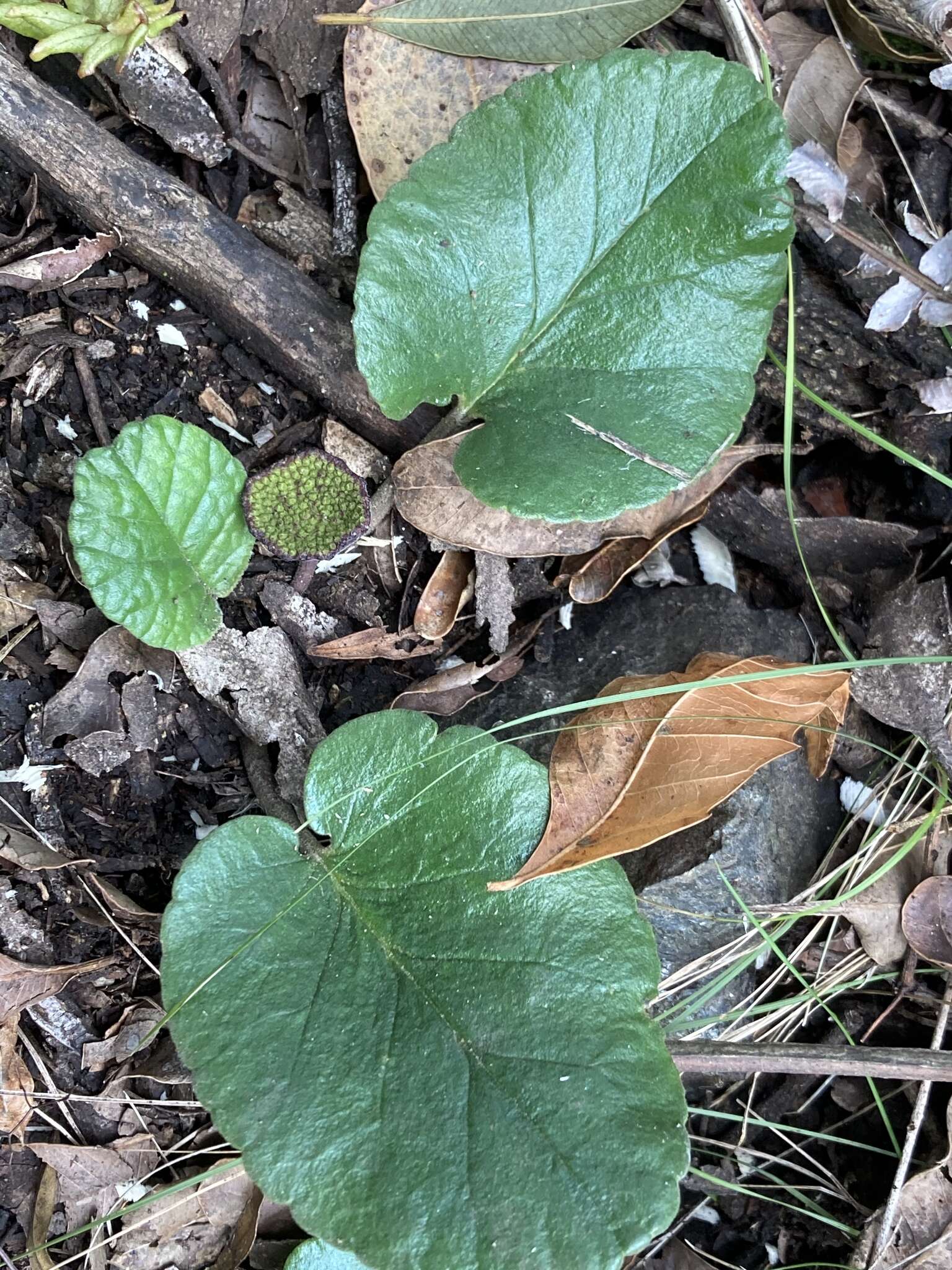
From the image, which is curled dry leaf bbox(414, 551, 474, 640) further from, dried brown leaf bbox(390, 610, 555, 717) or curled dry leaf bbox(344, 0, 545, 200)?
curled dry leaf bbox(344, 0, 545, 200)

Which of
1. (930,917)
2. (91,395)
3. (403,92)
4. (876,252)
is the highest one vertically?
(403,92)

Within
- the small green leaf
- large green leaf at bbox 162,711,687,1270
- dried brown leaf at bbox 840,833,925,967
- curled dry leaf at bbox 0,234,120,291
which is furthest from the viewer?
dried brown leaf at bbox 840,833,925,967

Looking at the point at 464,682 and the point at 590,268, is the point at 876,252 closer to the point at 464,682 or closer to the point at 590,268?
the point at 590,268

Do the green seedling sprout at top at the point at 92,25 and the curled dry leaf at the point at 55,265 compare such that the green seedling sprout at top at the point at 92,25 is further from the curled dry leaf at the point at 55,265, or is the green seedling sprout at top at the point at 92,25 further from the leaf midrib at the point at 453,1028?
the leaf midrib at the point at 453,1028

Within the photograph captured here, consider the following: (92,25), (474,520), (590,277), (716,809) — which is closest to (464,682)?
(474,520)

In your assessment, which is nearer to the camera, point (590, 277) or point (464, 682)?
point (590, 277)

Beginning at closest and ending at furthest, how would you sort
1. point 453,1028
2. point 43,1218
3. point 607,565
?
point 453,1028
point 43,1218
point 607,565

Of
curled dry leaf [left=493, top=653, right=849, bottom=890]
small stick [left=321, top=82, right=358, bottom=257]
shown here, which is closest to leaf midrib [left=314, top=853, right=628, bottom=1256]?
curled dry leaf [left=493, top=653, right=849, bottom=890]

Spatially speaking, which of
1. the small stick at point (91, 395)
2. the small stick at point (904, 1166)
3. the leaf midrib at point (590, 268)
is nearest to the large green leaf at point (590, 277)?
the leaf midrib at point (590, 268)
